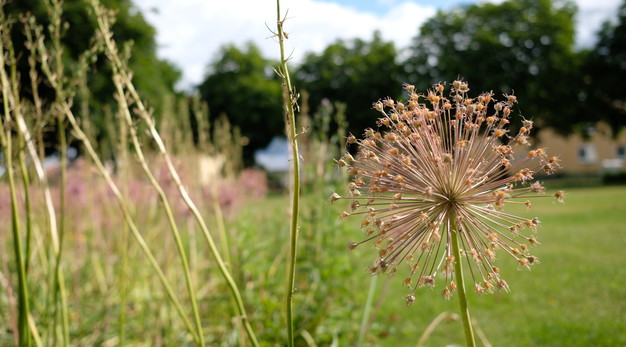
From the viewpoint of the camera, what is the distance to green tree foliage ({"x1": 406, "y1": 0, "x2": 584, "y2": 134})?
38.8 meters

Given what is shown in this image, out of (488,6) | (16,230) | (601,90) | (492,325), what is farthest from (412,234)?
(488,6)

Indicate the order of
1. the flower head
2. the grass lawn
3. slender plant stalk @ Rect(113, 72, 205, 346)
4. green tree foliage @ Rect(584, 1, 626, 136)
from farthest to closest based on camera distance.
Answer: green tree foliage @ Rect(584, 1, 626, 136), the grass lawn, slender plant stalk @ Rect(113, 72, 205, 346), the flower head

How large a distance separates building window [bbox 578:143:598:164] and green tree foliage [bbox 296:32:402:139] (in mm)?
29640

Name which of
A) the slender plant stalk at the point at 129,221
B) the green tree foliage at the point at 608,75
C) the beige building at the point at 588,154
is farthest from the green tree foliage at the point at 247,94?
the slender plant stalk at the point at 129,221

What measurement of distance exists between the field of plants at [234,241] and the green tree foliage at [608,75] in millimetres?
28916

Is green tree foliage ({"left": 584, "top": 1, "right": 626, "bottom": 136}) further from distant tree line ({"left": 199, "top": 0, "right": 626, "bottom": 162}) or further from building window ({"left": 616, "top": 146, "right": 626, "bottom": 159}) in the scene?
building window ({"left": 616, "top": 146, "right": 626, "bottom": 159})

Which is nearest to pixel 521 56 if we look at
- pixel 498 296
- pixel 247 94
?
pixel 247 94

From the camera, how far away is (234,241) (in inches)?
188

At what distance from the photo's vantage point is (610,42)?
37.7 meters

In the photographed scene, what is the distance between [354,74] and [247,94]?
→ 11793 millimetres

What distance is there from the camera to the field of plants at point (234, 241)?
1.29 meters

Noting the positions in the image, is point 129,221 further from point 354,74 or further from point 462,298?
point 354,74

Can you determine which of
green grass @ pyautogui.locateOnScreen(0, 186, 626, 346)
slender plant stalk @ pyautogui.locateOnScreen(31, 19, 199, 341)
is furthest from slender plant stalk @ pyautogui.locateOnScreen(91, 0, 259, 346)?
green grass @ pyautogui.locateOnScreen(0, 186, 626, 346)

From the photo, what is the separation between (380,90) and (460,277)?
154 feet
